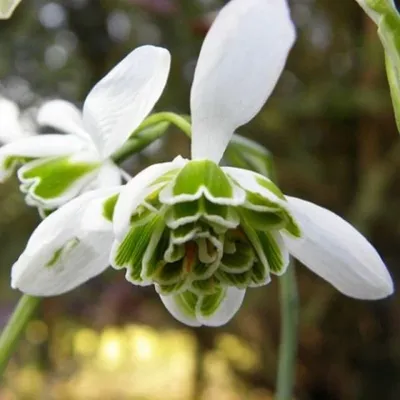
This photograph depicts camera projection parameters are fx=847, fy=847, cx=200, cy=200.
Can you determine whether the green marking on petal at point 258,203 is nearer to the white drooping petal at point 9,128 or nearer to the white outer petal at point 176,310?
the white outer petal at point 176,310

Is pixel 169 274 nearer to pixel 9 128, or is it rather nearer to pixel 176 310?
pixel 176 310

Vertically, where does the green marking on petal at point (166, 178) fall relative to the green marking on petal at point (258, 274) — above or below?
above

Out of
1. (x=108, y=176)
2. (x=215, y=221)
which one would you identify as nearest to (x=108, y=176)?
(x=108, y=176)

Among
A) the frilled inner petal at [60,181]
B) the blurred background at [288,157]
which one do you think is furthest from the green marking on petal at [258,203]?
the blurred background at [288,157]

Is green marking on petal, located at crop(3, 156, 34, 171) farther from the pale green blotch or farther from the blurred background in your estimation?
the blurred background

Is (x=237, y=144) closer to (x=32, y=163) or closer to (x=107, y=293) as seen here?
(x=32, y=163)

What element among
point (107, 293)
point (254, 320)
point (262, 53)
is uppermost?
point (262, 53)

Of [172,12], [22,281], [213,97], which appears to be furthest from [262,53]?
[172,12]
